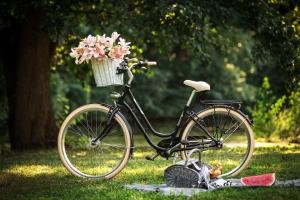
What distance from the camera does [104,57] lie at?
5840 mm

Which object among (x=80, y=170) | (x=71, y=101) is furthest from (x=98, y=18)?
(x=71, y=101)

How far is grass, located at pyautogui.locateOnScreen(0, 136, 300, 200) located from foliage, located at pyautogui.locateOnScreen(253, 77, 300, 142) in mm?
2065

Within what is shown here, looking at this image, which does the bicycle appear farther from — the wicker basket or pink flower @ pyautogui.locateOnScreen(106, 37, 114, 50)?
pink flower @ pyautogui.locateOnScreen(106, 37, 114, 50)

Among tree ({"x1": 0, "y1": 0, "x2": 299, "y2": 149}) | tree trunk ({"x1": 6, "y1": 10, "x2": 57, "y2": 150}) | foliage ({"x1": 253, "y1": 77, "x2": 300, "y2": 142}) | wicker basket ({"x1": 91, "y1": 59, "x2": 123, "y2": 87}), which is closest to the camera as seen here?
wicker basket ({"x1": 91, "y1": 59, "x2": 123, "y2": 87})

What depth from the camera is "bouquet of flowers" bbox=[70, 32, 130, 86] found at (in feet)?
19.0

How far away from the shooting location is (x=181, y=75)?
92.7 ft

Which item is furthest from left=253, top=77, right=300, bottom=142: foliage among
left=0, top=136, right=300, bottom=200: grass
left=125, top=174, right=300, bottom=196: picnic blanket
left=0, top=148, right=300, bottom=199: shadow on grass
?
left=125, top=174, right=300, bottom=196: picnic blanket

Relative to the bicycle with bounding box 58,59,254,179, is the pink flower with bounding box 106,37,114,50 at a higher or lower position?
higher

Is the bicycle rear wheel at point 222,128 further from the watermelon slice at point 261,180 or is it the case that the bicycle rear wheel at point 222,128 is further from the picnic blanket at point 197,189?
the watermelon slice at point 261,180

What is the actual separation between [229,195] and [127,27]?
591 cm

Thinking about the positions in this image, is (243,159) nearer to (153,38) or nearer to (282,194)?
(282,194)

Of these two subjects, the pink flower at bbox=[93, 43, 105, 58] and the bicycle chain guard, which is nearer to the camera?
the bicycle chain guard

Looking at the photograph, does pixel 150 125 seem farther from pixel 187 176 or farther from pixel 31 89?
pixel 31 89

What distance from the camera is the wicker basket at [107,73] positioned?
580 centimetres
